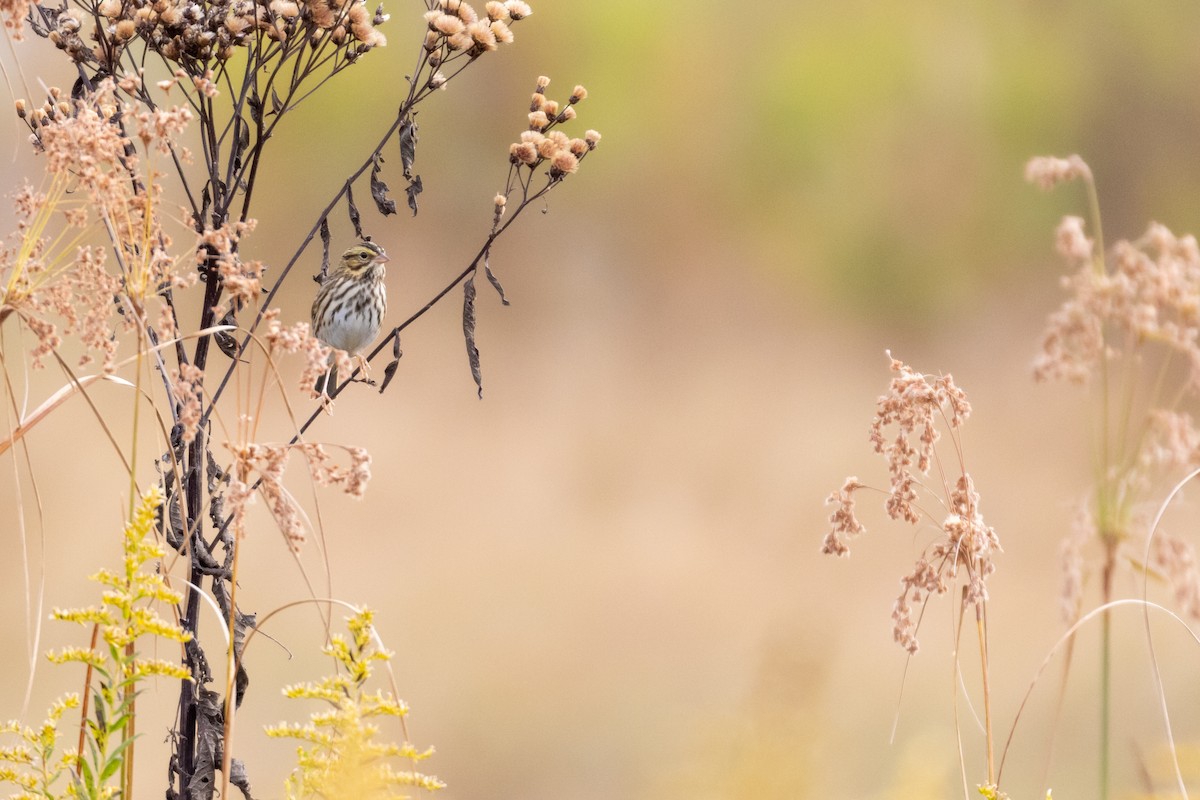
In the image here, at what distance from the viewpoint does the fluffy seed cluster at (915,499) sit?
946mm

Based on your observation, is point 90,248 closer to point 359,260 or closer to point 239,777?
point 239,777

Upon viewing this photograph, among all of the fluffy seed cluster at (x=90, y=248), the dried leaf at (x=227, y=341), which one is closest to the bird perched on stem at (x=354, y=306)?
the dried leaf at (x=227, y=341)

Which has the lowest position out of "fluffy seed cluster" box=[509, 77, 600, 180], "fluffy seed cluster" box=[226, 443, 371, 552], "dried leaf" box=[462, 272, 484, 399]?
"fluffy seed cluster" box=[226, 443, 371, 552]

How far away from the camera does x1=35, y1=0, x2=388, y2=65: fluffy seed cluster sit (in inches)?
43.1

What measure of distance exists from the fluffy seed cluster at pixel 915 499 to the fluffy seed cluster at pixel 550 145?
1.24 ft

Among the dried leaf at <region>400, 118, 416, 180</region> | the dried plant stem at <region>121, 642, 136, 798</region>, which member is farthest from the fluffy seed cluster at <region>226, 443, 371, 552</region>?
the dried leaf at <region>400, 118, 416, 180</region>

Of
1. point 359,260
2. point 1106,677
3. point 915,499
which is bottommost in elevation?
point 1106,677

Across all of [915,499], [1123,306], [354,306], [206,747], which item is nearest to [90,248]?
[206,747]

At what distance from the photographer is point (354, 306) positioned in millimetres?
2178

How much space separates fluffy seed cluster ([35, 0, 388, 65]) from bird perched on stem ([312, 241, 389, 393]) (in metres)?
1.02

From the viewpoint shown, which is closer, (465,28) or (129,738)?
(129,738)

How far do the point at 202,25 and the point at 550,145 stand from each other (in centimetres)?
33

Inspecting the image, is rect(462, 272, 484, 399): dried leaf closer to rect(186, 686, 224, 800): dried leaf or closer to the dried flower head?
rect(186, 686, 224, 800): dried leaf

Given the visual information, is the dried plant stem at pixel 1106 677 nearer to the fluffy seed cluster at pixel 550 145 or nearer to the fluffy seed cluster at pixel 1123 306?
the fluffy seed cluster at pixel 1123 306
